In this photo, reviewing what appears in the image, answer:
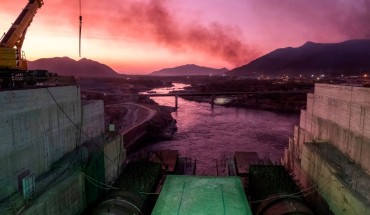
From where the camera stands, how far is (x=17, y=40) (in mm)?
23594

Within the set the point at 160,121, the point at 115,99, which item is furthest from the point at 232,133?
the point at 115,99

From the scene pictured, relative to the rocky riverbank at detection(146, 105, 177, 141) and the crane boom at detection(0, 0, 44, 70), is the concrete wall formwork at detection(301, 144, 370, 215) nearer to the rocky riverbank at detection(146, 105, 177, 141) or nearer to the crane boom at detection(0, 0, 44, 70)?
the crane boom at detection(0, 0, 44, 70)

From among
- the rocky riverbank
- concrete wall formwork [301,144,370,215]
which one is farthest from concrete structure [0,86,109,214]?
the rocky riverbank

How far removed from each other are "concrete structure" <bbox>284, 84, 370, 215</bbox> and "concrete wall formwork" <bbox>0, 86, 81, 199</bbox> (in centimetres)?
1860

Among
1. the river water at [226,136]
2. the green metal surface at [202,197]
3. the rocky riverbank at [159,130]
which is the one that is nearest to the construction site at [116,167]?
the green metal surface at [202,197]

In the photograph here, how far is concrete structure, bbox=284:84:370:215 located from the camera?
18.0m

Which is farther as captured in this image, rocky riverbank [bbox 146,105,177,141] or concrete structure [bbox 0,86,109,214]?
rocky riverbank [bbox 146,105,177,141]

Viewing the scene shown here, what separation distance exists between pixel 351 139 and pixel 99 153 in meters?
19.8

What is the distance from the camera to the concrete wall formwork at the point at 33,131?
1557cm

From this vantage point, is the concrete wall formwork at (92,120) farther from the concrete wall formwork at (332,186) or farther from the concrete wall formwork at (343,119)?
the concrete wall formwork at (343,119)

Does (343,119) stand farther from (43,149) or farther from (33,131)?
(33,131)

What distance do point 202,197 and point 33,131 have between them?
36.1 ft

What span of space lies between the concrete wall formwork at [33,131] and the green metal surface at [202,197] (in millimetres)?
8081

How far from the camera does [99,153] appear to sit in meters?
24.5
